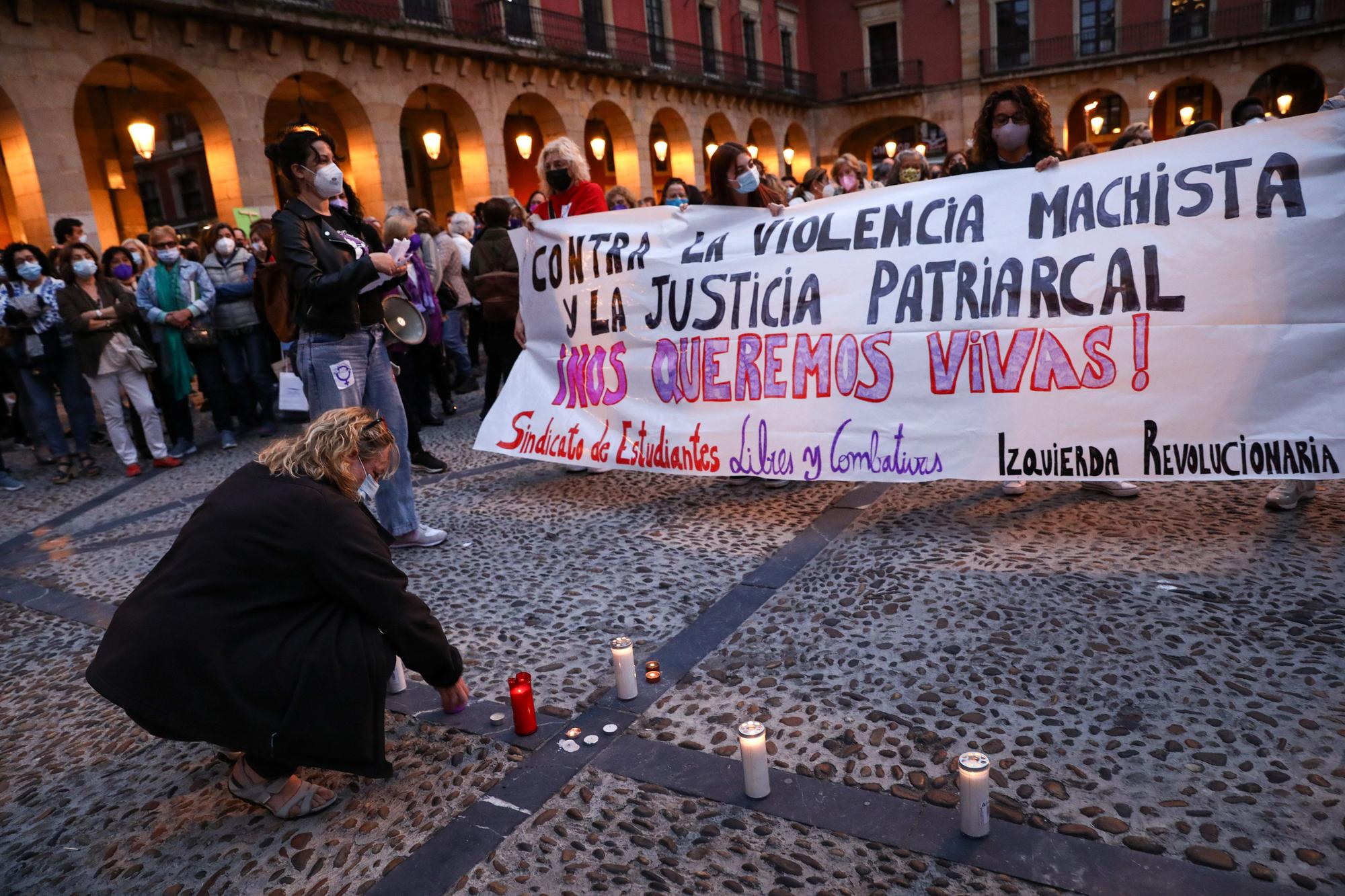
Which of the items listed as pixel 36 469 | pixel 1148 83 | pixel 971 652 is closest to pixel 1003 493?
pixel 971 652

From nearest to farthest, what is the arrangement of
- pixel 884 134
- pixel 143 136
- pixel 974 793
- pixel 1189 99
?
1. pixel 974 793
2. pixel 143 136
3. pixel 1189 99
4. pixel 884 134

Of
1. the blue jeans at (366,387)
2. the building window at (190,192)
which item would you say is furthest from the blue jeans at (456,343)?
the building window at (190,192)

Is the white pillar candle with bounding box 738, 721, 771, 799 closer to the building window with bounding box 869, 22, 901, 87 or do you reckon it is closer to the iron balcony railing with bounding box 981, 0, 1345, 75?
the iron balcony railing with bounding box 981, 0, 1345, 75

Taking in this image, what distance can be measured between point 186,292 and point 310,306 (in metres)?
4.25

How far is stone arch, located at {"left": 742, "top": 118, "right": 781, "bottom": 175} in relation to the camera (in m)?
28.2

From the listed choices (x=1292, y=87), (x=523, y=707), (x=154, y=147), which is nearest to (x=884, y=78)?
(x=1292, y=87)

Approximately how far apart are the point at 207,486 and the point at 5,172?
1152cm

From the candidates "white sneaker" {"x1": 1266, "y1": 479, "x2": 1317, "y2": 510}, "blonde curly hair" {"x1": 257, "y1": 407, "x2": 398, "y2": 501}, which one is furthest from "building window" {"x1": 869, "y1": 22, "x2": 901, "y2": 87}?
"blonde curly hair" {"x1": 257, "y1": 407, "x2": 398, "y2": 501}

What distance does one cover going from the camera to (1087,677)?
2.62 m

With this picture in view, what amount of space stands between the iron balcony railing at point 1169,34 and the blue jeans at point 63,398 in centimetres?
2923

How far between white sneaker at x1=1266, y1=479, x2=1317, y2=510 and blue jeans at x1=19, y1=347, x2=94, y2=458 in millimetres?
7881

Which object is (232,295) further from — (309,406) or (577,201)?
(309,406)

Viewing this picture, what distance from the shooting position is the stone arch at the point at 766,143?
28.2 meters

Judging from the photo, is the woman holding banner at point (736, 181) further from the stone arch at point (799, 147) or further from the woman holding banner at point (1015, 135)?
the stone arch at point (799, 147)
